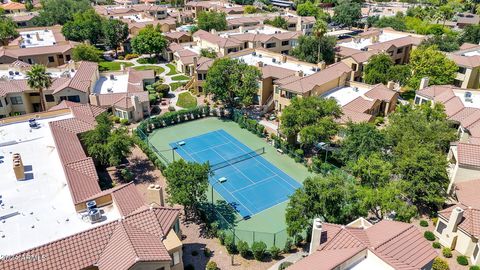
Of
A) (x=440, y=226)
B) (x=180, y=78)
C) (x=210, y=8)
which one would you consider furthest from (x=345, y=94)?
(x=210, y=8)

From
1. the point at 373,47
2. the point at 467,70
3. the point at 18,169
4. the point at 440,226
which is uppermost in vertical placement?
the point at 373,47

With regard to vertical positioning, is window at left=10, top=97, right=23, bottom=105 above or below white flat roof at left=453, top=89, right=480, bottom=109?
below

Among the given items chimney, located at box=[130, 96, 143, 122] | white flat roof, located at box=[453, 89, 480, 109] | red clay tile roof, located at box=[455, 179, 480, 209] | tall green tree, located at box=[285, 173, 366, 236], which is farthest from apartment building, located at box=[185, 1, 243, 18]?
tall green tree, located at box=[285, 173, 366, 236]

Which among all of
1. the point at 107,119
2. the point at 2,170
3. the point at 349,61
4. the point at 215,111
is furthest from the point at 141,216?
the point at 349,61

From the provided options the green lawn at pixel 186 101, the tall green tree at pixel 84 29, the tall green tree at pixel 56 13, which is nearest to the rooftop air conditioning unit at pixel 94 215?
the green lawn at pixel 186 101

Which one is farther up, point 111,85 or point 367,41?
point 367,41

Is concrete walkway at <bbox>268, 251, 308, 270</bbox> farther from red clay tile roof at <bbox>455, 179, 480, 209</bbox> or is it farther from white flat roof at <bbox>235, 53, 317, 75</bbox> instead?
white flat roof at <bbox>235, 53, 317, 75</bbox>

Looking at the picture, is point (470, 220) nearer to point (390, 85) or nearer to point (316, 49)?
point (390, 85)
